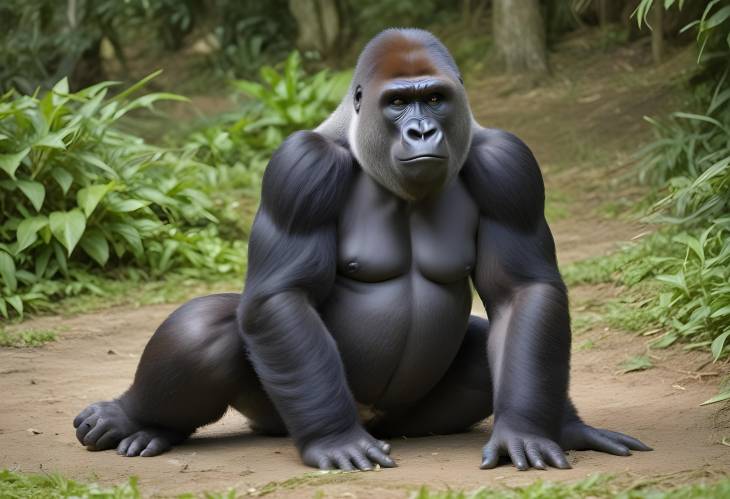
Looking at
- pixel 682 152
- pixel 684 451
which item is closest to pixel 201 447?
pixel 684 451

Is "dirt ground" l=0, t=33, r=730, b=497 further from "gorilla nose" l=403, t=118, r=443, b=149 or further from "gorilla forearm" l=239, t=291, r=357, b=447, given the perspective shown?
"gorilla nose" l=403, t=118, r=443, b=149

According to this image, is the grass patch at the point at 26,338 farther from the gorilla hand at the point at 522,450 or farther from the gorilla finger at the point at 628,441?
the gorilla finger at the point at 628,441

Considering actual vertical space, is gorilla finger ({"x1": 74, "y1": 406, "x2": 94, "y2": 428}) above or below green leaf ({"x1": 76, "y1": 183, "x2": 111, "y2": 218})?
below

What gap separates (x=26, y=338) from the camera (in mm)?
5977

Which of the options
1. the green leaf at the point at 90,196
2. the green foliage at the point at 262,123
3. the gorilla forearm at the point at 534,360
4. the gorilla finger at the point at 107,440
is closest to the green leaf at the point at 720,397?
the gorilla forearm at the point at 534,360

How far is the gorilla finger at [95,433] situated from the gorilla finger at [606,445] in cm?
169

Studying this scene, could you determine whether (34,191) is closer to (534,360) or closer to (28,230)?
(28,230)

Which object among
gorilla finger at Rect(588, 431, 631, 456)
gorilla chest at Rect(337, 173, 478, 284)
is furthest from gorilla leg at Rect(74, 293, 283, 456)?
gorilla finger at Rect(588, 431, 631, 456)

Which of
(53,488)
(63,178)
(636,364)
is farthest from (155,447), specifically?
(63,178)

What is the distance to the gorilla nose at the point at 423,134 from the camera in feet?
11.5

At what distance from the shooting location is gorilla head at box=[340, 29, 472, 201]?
3.54 m

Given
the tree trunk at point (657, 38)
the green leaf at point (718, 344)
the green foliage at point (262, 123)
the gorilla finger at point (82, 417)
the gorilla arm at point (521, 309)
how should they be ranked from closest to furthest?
the gorilla arm at point (521, 309), the gorilla finger at point (82, 417), the green leaf at point (718, 344), the green foliage at point (262, 123), the tree trunk at point (657, 38)

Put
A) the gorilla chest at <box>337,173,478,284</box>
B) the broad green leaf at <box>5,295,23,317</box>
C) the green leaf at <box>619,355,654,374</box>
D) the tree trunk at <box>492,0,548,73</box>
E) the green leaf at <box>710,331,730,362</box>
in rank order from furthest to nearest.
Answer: the tree trunk at <box>492,0,548,73</box>
the broad green leaf at <box>5,295,23,317</box>
the green leaf at <box>619,355,654,374</box>
the green leaf at <box>710,331,730,362</box>
the gorilla chest at <box>337,173,478,284</box>

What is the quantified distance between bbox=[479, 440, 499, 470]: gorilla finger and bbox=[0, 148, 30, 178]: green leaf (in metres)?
4.13
